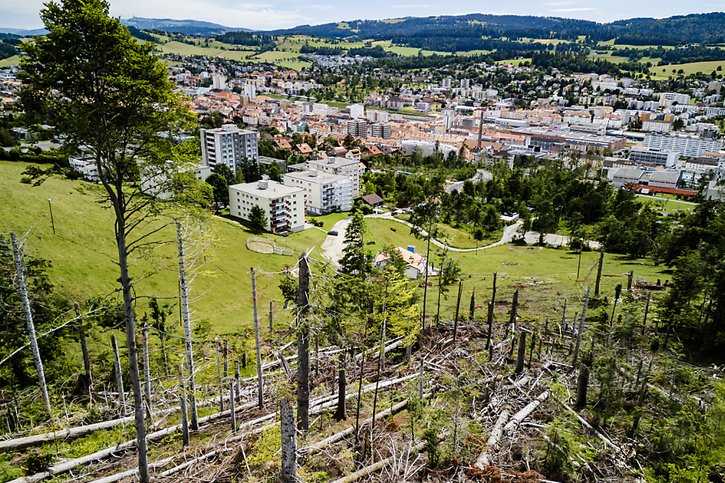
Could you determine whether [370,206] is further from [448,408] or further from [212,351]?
[448,408]

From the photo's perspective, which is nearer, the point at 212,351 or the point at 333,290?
the point at 333,290

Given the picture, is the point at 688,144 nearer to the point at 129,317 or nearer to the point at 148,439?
the point at 148,439

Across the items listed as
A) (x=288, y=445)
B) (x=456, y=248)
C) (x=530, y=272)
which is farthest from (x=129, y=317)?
(x=456, y=248)

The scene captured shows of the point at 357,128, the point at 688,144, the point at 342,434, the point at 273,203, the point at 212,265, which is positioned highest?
the point at 342,434

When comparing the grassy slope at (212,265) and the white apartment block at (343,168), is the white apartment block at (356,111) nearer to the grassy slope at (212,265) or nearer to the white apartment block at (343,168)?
the white apartment block at (343,168)

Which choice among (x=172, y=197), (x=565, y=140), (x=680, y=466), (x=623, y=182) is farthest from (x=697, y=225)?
(x=565, y=140)

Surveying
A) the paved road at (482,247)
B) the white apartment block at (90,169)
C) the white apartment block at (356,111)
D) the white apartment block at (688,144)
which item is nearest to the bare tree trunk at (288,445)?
the white apartment block at (90,169)
